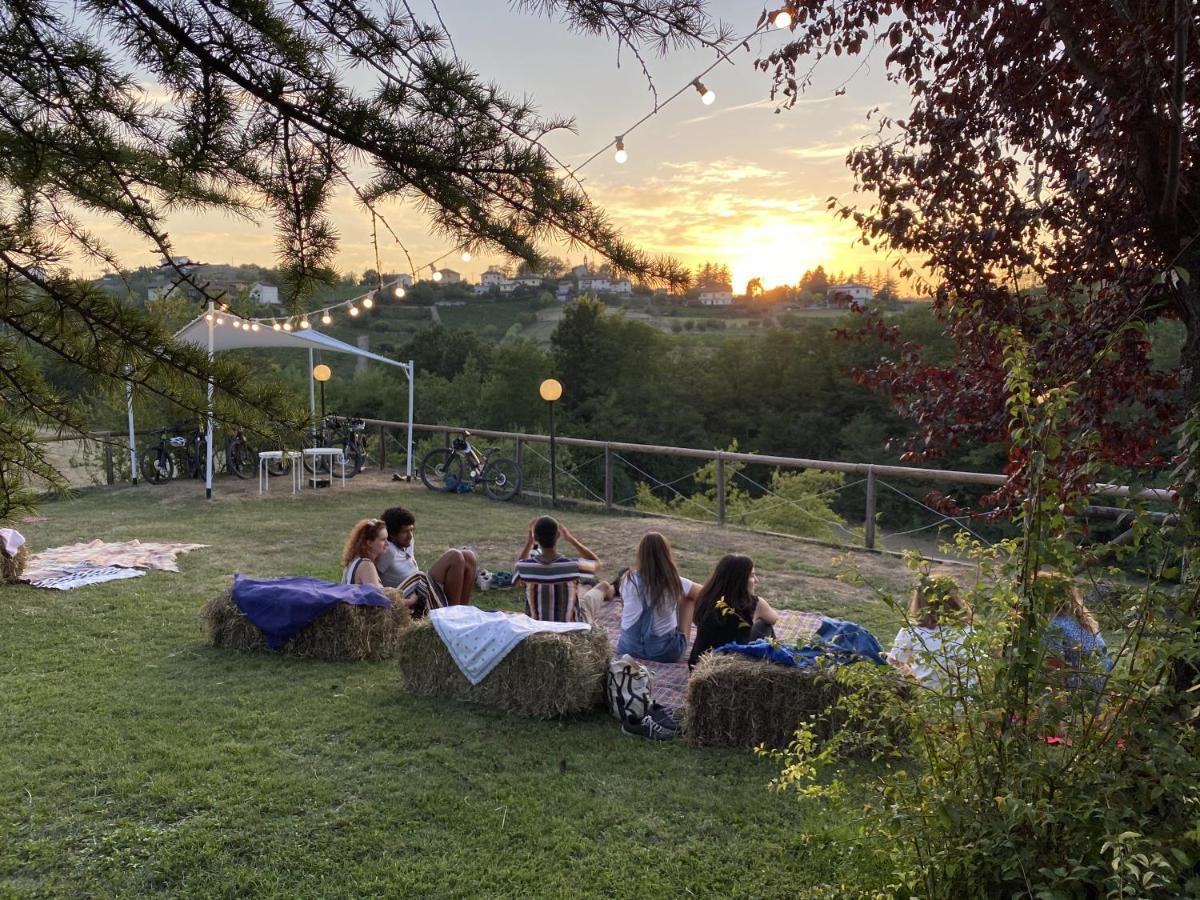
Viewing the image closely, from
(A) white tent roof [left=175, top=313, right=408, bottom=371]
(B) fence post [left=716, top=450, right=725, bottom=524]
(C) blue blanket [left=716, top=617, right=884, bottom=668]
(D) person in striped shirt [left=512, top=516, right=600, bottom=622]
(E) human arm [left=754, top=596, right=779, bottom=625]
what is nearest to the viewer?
(C) blue blanket [left=716, top=617, right=884, bottom=668]

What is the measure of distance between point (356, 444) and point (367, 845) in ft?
35.5

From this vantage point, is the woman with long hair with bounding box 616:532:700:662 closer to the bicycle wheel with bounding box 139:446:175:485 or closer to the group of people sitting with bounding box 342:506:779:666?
the group of people sitting with bounding box 342:506:779:666

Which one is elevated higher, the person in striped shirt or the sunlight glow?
the sunlight glow

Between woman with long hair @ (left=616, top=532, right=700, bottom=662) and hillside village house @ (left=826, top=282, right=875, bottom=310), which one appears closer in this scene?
hillside village house @ (left=826, top=282, right=875, bottom=310)

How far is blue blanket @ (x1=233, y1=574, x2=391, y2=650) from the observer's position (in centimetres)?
482

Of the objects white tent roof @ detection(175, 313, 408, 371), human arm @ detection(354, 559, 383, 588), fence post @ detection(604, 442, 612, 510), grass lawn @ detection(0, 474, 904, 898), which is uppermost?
white tent roof @ detection(175, 313, 408, 371)

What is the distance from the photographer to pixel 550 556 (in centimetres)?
505

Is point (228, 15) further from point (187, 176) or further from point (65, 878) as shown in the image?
point (65, 878)

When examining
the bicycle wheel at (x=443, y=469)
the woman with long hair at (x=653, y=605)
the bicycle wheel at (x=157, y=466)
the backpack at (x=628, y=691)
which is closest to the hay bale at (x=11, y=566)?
the woman with long hair at (x=653, y=605)

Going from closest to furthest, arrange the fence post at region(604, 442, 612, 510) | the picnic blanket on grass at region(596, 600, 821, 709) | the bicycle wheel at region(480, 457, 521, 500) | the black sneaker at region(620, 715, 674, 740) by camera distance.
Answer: the black sneaker at region(620, 715, 674, 740) → the picnic blanket on grass at region(596, 600, 821, 709) → the fence post at region(604, 442, 612, 510) → the bicycle wheel at region(480, 457, 521, 500)

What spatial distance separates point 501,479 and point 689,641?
258 inches

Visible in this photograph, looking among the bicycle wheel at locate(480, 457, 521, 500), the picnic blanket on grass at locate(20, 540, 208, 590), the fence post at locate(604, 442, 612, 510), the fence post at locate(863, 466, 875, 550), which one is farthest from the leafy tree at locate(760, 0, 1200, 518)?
the bicycle wheel at locate(480, 457, 521, 500)

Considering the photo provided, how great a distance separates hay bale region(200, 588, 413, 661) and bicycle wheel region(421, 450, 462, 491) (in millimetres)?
6734

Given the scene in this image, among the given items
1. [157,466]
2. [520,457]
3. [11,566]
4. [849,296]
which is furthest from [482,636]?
[157,466]
